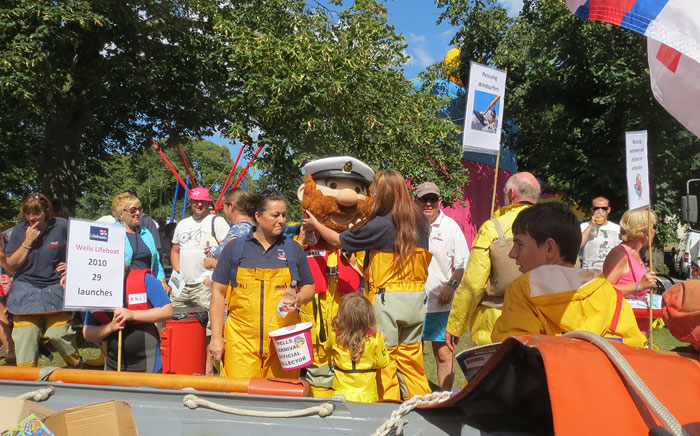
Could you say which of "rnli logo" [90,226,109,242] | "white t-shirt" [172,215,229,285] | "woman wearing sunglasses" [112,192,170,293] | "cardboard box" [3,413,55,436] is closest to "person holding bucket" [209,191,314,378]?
"rnli logo" [90,226,109,242]

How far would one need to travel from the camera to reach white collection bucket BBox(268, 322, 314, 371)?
3236 millimetres

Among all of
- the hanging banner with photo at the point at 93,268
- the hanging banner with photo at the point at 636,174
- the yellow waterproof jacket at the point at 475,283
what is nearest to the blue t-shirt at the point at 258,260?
the hanging banner with photo at the point at 93,268

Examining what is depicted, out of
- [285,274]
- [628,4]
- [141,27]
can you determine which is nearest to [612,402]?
[628,4]

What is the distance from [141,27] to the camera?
11.4 m

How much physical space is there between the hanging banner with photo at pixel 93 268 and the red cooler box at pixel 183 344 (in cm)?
146

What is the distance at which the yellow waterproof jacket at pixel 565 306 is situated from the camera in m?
2.13

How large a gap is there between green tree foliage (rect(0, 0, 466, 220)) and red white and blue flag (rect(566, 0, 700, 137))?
617cm

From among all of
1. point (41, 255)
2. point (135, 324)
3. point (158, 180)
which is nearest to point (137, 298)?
point (135, 324)

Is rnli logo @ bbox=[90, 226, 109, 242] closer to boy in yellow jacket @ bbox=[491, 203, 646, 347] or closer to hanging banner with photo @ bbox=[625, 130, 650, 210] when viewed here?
boy in yellow jacket @ bbox=[491, 203, 646, 347]

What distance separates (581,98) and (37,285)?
1617 cm

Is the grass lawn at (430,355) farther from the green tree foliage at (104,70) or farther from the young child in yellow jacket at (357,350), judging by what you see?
the green tree foliage at (104,70)

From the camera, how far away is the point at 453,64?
779 inches

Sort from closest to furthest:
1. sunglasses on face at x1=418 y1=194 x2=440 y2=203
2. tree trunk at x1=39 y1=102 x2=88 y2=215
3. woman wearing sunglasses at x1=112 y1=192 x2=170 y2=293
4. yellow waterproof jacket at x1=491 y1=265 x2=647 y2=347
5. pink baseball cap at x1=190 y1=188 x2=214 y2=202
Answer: yellow waterproof jacket at x1=491 y1=265 x2=647 y2=347 < woman wearing sunglasses at x1=112 y1=192 x2=170 y2=293 < sunglasses on face at x1=418 y1=194 x2=440 y2=203 < pink baseball cap at x1=190 y1=188 x2=214 y2=202 < tree trunk at x1=39 y1=102 x2=88 y2=215

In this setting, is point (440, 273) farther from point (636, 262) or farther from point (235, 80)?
point (235, 80)
